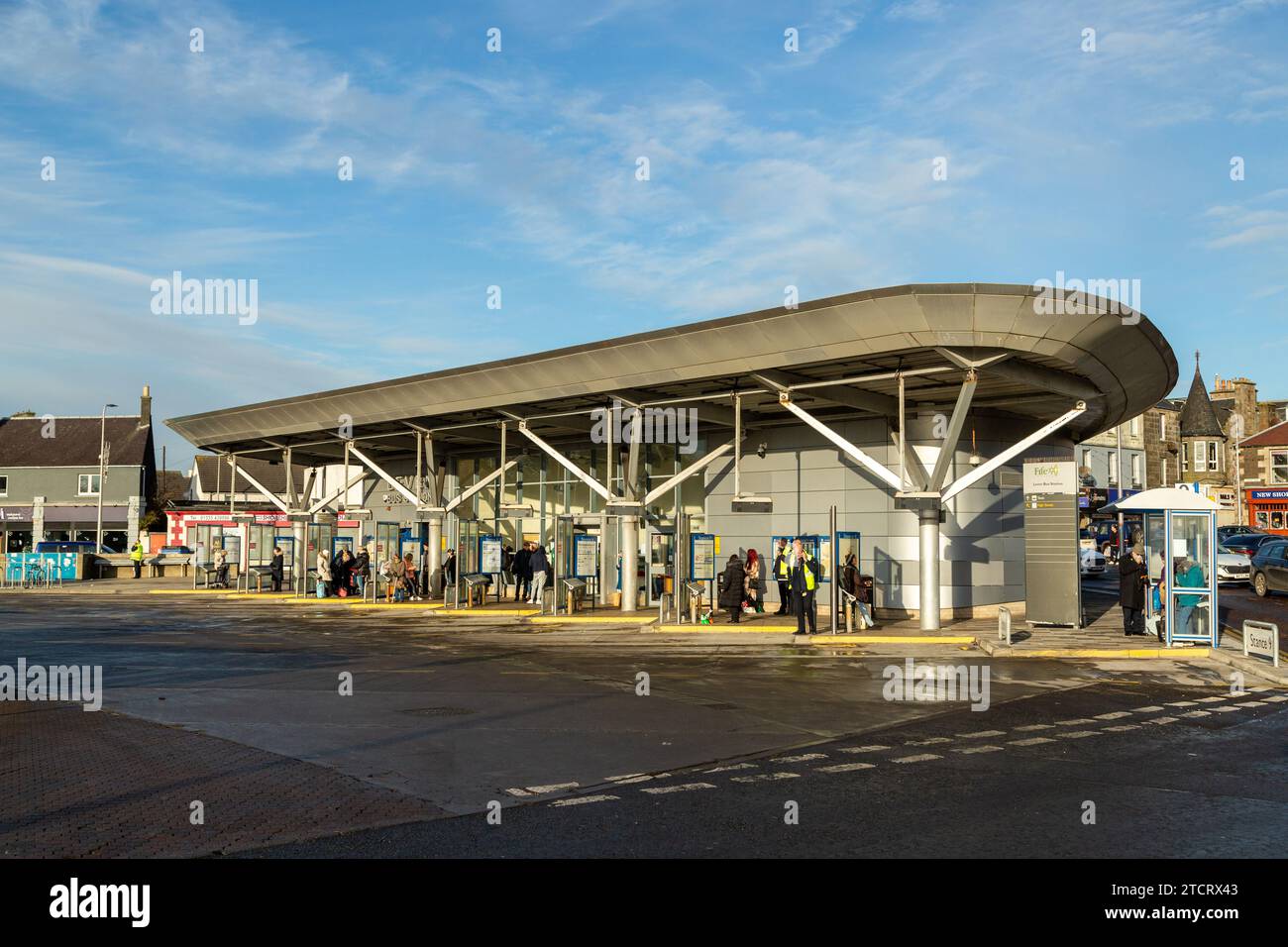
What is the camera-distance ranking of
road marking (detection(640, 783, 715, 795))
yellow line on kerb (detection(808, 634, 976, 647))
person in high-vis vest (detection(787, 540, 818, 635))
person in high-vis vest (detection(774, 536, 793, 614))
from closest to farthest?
1. road marking (detection(640, 783, 715, 795))
2. yellow line on kerb (detection(808, 634, 976, 647))
3. person in high-vis vest (detection(787, 540, 818, 635))
4. person in high-vis vest (detection(774, 536, 793, 614))

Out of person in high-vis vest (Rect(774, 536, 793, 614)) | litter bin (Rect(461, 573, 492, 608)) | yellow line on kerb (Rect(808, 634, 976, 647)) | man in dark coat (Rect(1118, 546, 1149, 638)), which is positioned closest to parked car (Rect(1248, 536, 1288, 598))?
man in dark coat (Rect(1118, 546, 1149, 638))

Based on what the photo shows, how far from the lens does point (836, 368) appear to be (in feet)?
76.7

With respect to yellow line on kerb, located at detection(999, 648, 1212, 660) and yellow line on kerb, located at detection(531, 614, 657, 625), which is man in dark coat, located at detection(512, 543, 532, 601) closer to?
yellow line on kerb, located at detection(531, 614, 657, 625)

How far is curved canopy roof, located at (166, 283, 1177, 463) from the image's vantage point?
1973 cm

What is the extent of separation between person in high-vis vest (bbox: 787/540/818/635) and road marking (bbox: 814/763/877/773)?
39.7ft

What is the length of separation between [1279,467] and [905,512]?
55935 millimetres

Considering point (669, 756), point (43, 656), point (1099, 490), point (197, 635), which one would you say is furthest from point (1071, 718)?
point (1099, 490)

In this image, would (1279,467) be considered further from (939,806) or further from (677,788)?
(677,788)

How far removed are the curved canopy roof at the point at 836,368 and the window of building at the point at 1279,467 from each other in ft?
163

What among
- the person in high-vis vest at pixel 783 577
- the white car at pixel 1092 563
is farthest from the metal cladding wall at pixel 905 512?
the white car at pixel 1092 563

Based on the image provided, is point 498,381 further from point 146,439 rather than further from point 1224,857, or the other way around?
point 146,439
